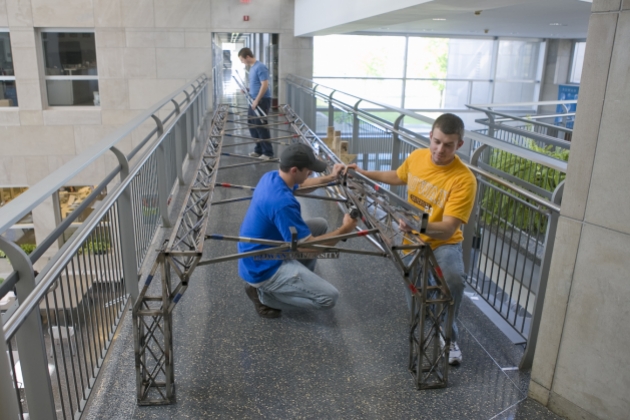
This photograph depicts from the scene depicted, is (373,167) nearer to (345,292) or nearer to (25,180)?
(345,292)

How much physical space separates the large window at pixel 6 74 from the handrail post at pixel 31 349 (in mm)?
15007

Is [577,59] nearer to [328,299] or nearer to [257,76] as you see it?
[257,76]

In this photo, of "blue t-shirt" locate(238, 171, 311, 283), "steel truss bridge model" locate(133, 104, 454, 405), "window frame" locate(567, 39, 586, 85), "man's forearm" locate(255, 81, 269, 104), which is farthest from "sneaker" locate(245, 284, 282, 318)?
"window frame" locate(567, 39, 586, 85)

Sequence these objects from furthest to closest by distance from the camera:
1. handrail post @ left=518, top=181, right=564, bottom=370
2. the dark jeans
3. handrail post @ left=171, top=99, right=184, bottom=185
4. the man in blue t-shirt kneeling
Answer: the dark jeans < handrail post @ left=171, top=99, right=184, bottom=185 < the man in blue t-shirt kneeling < handrail post @ left=518, top=181, right=564, bottom=370

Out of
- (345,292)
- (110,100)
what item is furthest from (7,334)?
(110,100)

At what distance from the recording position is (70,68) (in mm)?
14820

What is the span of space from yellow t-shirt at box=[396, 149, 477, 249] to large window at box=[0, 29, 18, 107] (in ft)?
47.4

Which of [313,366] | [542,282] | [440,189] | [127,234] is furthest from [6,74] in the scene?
[542,282]

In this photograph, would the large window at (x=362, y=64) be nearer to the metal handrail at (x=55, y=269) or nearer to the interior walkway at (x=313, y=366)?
the interior walkway at (x=313, y=366)

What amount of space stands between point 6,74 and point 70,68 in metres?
1.69

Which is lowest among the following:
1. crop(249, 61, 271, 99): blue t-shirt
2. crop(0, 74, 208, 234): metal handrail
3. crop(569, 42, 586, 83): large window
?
crop(0, 74, 208, 234): metal handrail

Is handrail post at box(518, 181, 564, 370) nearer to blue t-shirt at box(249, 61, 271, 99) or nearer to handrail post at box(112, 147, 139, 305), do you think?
handrail post at box(112, 147, 139, 305)

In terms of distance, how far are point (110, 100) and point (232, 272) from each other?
1193 cm

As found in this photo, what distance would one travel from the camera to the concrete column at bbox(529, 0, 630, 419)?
7.49 feet
